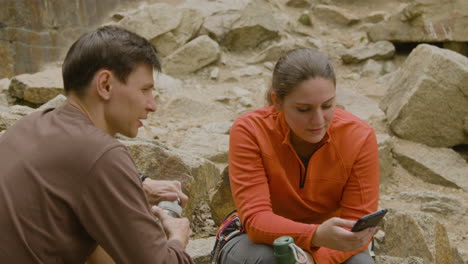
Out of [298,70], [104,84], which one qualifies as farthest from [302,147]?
[104,84]

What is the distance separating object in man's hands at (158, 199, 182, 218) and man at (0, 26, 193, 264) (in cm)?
36

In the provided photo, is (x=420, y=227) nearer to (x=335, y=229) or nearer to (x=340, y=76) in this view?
(x=335, y=229)

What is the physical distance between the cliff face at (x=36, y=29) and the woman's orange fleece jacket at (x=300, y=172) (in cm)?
597

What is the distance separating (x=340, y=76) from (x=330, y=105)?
21.1 feet

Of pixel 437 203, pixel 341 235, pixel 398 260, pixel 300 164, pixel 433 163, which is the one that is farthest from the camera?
pixel 433 163

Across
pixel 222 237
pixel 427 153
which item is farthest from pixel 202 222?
pixel 427 153

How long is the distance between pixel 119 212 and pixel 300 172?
112cm

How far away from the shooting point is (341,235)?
2.22 meters

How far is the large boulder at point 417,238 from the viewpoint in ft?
11.1

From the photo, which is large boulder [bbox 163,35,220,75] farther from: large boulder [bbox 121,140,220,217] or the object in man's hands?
the object in man's hands

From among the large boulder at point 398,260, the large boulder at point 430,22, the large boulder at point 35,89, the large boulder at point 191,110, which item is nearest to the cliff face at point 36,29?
the large boulder at point 35,89

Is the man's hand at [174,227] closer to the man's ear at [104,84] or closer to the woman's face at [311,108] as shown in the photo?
the man's ear at [104,84]

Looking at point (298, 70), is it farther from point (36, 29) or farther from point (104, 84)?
point (36, 29)

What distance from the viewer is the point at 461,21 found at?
26.5ft
